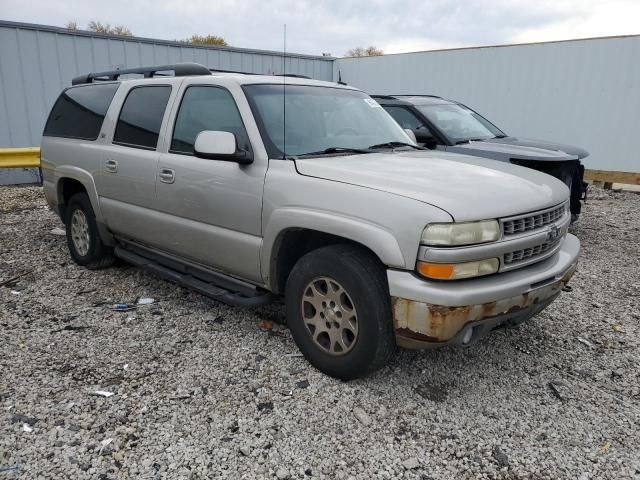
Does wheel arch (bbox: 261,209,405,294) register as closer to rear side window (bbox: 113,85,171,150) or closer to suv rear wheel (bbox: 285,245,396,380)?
suv rear wheel (bbox: 285,245,396,380)

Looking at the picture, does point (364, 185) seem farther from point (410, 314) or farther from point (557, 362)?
point (557, 362)

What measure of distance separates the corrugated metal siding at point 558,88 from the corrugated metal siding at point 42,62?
7079 millimetres

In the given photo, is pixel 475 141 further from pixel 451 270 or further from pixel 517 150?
pixel 451 270

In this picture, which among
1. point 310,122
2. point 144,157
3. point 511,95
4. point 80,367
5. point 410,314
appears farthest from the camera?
point 511,95

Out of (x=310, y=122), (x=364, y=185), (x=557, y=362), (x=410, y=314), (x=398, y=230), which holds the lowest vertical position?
(x=557, y=362)

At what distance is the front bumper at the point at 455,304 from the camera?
98.5 inches

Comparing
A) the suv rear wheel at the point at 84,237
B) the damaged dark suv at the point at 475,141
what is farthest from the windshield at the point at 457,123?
the suv rear wheel at the point at 84,237

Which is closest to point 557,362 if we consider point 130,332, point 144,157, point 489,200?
point 489,200

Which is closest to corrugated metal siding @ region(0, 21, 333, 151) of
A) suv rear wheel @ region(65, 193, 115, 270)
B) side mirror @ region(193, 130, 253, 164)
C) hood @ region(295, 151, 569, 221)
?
suv rear wheel @ region(65, 193, 115, 270)

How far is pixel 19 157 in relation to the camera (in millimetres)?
9164

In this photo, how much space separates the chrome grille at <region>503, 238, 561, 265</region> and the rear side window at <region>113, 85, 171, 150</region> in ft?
9.31

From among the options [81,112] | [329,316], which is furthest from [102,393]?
[81,112]

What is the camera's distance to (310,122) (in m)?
3.60

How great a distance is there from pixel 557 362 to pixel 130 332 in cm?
312
